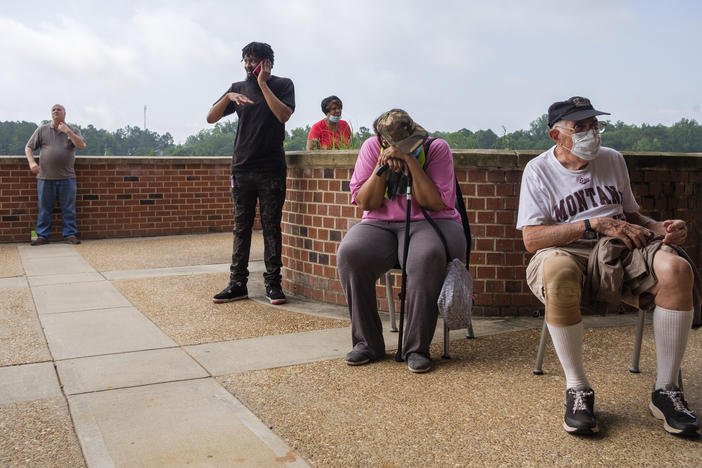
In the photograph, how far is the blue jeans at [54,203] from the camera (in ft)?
36.2

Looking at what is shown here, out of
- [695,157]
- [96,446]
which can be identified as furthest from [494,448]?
[695,157]

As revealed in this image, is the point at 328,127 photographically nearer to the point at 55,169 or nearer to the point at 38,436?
the point at 55,169

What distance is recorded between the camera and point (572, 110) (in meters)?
3.70

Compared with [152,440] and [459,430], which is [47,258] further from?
[459,430]

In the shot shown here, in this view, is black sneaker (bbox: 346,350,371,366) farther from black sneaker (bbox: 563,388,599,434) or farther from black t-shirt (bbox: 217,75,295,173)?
black t-shirt (bbox: 217,75,295,173)

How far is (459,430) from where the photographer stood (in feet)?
10.4

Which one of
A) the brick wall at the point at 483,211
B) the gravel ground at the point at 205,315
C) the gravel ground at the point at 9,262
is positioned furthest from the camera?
the gravel ground at the point at 9,262

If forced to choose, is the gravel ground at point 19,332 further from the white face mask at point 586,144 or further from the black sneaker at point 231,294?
the white face mask at point 586,144

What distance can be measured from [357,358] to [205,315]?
6.24 ft

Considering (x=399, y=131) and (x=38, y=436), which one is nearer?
(x=38, y=436)

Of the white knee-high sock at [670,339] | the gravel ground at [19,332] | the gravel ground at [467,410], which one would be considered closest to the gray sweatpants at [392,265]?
the gravel ground at [467,410]

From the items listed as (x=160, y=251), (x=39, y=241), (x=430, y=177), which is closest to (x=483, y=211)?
(x=430, y=177)

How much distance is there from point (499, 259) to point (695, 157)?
1.97 meters

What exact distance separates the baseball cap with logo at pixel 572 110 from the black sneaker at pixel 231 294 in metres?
3.35
